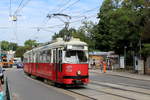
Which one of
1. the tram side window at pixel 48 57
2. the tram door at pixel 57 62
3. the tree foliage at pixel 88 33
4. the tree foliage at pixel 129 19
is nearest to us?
the tram door at pixel 57 62

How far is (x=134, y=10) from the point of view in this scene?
142ft

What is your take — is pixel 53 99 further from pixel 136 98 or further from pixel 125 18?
pixel 125 18

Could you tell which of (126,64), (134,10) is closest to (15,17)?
(134,10)

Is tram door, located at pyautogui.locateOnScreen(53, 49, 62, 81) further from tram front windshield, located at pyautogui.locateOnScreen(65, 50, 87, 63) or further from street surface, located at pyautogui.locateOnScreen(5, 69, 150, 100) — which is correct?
street surface, located at pyautogui.locateOnScreen(5, 69, 150, 100)

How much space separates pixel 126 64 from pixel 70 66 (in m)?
34.7

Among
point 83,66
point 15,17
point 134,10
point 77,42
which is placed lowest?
point 83,66

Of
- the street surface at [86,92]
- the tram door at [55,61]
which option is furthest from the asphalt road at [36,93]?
the tram door at [55,61]

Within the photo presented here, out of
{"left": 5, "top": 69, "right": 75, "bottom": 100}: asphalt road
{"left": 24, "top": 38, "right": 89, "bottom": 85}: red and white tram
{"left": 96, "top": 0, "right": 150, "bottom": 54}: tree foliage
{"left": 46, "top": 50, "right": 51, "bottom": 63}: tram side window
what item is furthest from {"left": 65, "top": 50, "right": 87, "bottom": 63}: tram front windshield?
{"left": 96, "top": 0, "right": 150, "bottom": 54}: tree foliage

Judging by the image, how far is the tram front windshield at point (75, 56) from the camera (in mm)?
20438

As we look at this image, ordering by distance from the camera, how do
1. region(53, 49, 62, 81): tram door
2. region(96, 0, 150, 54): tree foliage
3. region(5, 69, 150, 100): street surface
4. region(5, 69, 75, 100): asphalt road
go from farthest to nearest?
region(96, 0, 150, 54): tree foliage
region(53, 49, 62, 81): tram door
region(5, 69, 75, 100): asphalt road
region(5, 69, 150, 100): street surface

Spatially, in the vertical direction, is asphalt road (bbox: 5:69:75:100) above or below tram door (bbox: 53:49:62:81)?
below

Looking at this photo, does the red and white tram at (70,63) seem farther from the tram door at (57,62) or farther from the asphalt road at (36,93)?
the asphalt road at (36,93)

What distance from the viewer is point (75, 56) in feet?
67.5

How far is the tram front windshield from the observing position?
67.1ft
